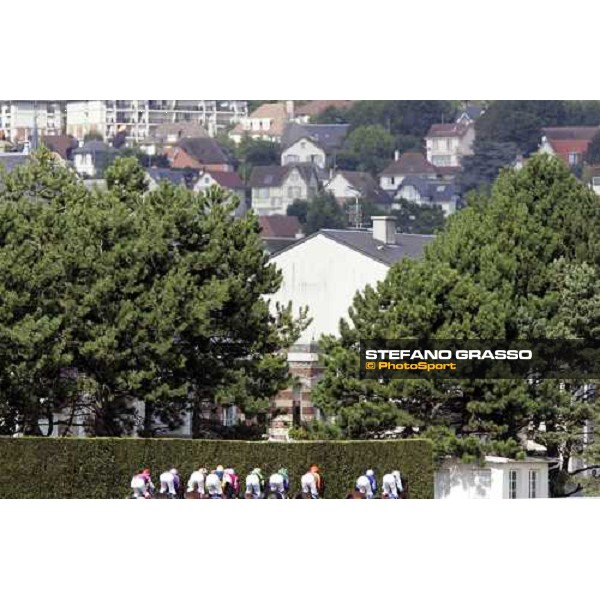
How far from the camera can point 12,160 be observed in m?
37.3

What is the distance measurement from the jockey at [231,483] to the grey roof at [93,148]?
474 cm

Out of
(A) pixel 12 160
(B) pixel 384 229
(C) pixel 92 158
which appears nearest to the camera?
(B) pixel 384 229

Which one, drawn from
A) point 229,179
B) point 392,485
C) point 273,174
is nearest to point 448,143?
point 273,174

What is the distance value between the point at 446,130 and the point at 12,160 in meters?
5.98

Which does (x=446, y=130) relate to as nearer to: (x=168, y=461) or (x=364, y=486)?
(x=364, y=486)

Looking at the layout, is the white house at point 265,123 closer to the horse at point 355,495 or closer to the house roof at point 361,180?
the house roof at point 361,180

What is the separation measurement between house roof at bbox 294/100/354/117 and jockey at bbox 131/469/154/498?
17.0 ft

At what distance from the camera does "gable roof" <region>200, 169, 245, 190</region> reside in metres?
36.8

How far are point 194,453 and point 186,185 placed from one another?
3.82m

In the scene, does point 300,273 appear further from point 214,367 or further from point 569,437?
point 569,437

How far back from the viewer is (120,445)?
35.7m

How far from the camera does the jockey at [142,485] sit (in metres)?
35.5

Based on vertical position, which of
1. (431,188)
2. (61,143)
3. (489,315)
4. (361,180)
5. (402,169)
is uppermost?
(61,143)

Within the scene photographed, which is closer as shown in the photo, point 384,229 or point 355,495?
point 355,495
